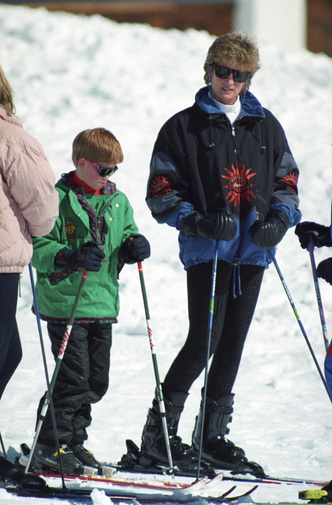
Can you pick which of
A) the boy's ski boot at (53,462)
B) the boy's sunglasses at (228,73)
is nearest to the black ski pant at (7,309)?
the boy's ski boot at (53,462)

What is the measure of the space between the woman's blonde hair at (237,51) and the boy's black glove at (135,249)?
1.05 metres

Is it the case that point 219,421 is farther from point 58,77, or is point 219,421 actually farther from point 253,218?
point 58,77

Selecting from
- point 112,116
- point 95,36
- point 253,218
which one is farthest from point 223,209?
point 95,36

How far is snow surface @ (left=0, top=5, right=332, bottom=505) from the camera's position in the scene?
5.01m

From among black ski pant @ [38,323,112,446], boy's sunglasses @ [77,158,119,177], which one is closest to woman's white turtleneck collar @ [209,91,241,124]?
boy's sunglasses @ [77,158,119,177]

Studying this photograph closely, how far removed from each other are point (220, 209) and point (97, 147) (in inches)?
→ 29.3

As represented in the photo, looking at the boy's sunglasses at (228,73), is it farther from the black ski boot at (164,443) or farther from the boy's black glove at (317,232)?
the black ski boot at (164,443)

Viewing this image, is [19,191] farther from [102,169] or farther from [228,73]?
[228,73]

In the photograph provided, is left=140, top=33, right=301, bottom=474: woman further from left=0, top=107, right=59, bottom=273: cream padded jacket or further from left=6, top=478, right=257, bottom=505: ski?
left=0, top=107, right=59, bottom=273: cream padded jacket

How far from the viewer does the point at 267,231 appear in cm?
404

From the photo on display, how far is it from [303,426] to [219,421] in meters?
1.04

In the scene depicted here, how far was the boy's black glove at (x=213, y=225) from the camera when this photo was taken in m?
3.95

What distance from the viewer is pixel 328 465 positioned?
436 cm

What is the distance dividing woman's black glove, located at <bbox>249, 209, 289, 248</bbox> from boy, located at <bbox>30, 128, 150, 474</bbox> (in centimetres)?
61
